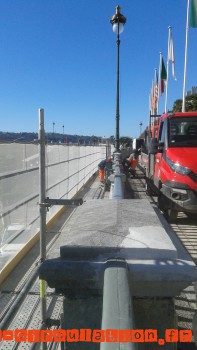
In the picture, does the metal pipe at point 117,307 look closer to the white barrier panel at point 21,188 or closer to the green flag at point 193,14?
the white barrier panel at point 21,188

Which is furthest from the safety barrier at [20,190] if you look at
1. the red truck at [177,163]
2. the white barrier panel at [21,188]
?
the red truck at [177,163]

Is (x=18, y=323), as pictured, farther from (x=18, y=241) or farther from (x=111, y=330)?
(x=111, y=330)

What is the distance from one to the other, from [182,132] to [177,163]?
4.74ft

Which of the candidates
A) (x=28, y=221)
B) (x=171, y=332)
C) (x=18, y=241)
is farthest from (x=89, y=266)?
(x=28, y=221)

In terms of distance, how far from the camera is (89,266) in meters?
1.65

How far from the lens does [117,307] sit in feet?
3.93

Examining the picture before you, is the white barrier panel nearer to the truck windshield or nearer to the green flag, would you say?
the truck windshield

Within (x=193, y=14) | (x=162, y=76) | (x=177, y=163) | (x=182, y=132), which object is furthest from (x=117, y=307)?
(x=162, y=76)

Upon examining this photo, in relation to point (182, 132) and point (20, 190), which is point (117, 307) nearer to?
point (20, 190)

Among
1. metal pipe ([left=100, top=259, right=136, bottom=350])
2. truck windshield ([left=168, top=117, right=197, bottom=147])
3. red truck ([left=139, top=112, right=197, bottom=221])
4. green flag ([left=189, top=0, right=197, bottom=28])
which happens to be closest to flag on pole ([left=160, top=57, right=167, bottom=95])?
green flag ([left=189, top=0, right=197, bottom=28])

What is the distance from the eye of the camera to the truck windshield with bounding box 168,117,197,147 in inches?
320

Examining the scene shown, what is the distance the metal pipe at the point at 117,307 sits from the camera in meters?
1.05

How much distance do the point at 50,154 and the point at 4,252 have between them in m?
3.29

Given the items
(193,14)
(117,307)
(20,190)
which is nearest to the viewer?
(117,307)
